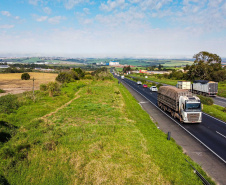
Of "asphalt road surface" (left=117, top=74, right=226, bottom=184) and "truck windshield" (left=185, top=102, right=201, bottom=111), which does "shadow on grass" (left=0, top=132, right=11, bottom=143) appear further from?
"truck windshield" (left=185, top=102, right=201, bottom=111)

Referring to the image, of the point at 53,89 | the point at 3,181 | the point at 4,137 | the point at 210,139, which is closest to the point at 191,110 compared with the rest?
the point at 210,139

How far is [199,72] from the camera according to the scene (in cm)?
7600

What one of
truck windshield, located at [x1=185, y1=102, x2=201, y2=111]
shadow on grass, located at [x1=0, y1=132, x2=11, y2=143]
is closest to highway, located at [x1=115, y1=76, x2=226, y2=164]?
truck windshield, located at [x1=185, y1=102, x2=201, y2=111]

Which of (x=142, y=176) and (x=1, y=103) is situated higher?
(x=1, y=103)

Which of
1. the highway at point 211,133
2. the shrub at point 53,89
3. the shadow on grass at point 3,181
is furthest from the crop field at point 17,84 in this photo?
the highway at point 211,133

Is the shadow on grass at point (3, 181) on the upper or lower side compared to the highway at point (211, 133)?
upper

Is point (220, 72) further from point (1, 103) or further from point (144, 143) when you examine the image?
point (1, 103)

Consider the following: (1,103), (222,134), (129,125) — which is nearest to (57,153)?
(129,125)

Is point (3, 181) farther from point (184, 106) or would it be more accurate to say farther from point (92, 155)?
point (184, 106)

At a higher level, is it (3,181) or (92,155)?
(92,155)

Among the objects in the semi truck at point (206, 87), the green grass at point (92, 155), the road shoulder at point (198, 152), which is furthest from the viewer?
the semi truck at point (206, 87)

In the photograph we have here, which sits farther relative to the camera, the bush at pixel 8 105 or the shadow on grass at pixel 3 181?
the bush at pixel 8 105

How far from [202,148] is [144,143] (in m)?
4.98

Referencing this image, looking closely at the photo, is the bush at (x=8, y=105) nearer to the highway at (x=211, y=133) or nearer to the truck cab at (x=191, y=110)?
the highway at (x=211, y=133)
